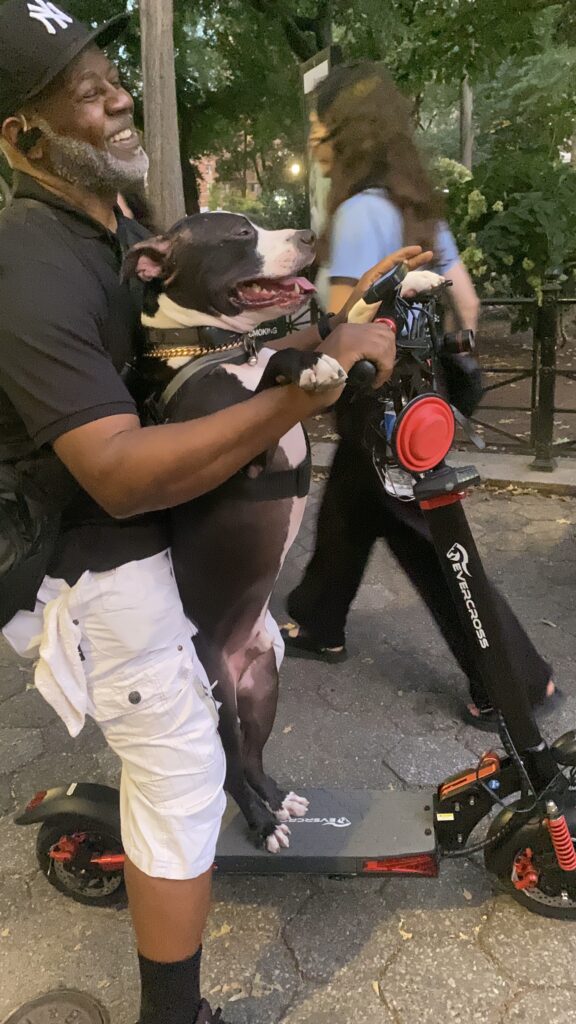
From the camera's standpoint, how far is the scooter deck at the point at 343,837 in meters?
2.13

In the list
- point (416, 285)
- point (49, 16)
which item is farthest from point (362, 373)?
point (49, 16)

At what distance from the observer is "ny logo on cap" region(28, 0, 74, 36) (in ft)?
4.78

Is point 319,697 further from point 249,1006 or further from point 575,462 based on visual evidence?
point 575,462

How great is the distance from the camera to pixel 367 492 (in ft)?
9.97

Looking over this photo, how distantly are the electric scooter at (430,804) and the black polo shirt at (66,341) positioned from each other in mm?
575

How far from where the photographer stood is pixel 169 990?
167 cm

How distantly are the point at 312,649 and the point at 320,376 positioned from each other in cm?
234

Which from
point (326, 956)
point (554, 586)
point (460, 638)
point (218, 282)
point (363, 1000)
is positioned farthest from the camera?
point (554, 586)

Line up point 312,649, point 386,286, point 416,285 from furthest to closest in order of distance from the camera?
point 312,649, point 416,285, point 386,286

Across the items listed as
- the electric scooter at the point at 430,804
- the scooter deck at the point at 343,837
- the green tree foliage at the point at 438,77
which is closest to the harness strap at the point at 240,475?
the electric scooter at the point at 430,804

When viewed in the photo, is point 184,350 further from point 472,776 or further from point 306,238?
point 472,776

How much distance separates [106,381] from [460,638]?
6.32 ft

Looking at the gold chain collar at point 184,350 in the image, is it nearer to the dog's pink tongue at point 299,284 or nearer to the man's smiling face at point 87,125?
the dog's pink tongue at point 299,284

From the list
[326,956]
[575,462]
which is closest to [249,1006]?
[326,956]
